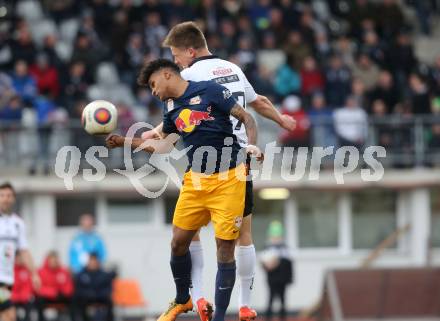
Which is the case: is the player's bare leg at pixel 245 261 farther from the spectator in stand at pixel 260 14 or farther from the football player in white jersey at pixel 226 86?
the spectator in stand at pixel 260 14

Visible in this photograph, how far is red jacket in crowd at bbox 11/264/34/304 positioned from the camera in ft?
74.4

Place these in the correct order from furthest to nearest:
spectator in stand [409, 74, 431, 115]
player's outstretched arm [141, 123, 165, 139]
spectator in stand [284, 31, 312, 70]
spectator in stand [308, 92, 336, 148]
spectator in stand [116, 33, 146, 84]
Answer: spectator in stand [284, 31, 312, 70], spectator in stand [409, 74, 431, 115], spectator in stand [116, 33, 146, 84], spectator in stand [308, 92, 336, 148], player's outstretched arm [141, 123, 165, 139]

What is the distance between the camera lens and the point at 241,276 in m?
12.6

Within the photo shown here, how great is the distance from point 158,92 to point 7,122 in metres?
13.0

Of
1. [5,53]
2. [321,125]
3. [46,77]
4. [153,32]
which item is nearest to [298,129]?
[321,125]

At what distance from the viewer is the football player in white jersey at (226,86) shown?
12.0m

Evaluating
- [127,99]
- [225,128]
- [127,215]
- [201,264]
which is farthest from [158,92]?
[127,215]

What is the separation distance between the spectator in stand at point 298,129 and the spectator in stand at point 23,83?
490 centimetres

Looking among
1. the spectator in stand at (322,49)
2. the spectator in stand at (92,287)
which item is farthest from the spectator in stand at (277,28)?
the spectator in stand at (92,287)

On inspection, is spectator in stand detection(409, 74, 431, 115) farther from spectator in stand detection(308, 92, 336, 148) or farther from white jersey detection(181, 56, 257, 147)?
white jersey detection(181, 56, 257, 147)

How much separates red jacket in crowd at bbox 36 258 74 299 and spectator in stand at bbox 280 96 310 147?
Result: 4.98 meters

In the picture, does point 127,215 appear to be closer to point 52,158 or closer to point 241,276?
point 52,158

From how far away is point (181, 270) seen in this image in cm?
1241

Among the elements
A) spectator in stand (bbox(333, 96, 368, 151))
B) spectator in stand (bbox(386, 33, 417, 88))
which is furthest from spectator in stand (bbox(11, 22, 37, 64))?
spectator in stand (bbox(386, 33, 417, 88))
